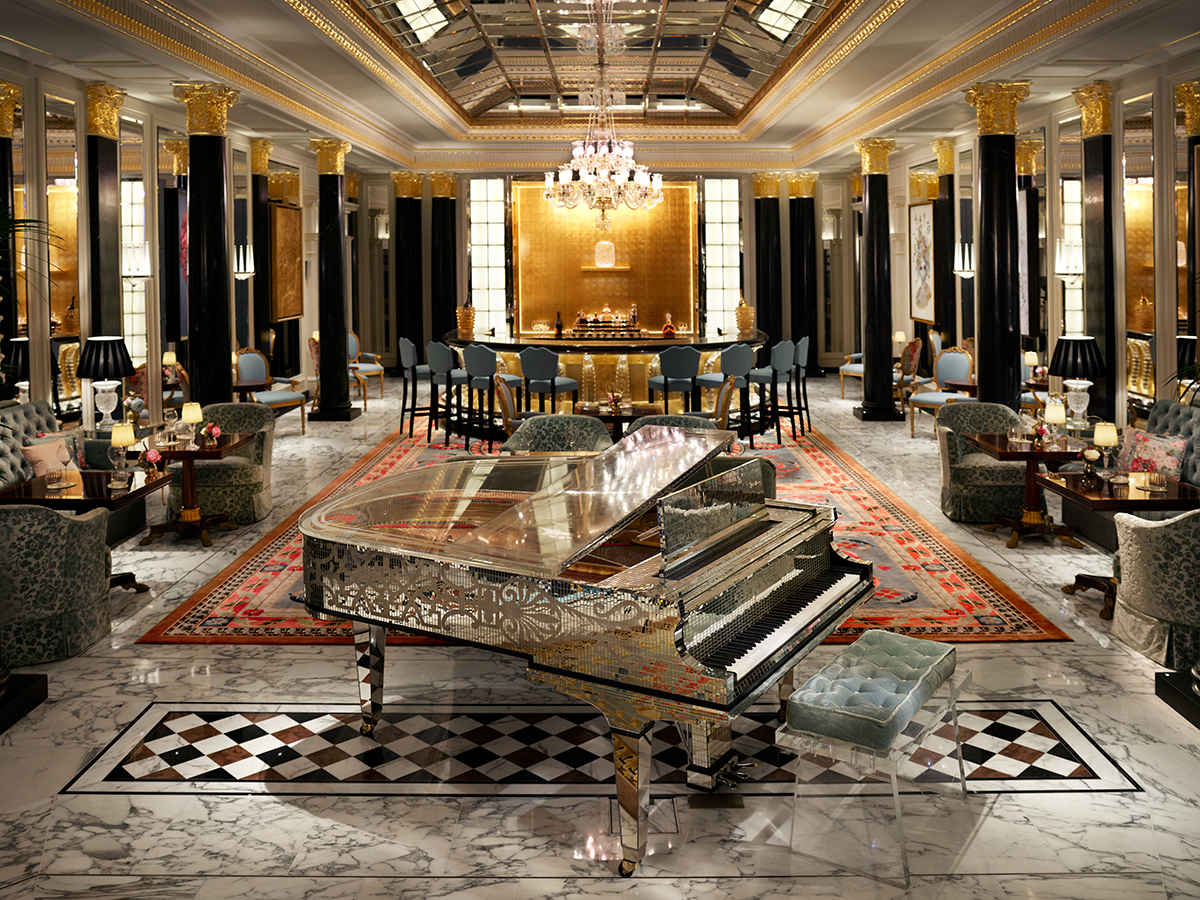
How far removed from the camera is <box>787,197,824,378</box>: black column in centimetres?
1792

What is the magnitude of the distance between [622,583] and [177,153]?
9.16 meters

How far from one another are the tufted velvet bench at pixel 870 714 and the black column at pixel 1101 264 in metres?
6.16

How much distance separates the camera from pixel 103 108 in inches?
363

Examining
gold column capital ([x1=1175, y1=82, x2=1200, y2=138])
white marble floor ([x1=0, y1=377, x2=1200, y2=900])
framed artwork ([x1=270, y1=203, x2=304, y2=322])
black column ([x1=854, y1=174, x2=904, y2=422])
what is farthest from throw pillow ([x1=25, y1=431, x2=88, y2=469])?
black column ([x1=854, y1=174, x2=904, y2=422])

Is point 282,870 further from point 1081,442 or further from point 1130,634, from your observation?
point 1081,442

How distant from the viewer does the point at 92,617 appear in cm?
559

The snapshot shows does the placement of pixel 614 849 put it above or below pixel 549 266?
below

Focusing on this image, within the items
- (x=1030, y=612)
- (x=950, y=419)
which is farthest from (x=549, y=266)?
(x=1030, y=612)

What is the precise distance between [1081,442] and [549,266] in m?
11.6

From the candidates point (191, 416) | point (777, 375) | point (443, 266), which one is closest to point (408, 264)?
point (443, 266)

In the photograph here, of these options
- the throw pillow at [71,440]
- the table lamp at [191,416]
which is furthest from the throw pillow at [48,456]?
the table lamp at [191,416]

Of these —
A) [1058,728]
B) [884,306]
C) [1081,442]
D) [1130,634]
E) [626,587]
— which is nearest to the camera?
[626,587]

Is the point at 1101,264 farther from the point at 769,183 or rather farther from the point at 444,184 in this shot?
the point at 444,184

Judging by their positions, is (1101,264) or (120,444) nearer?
(120,444)
